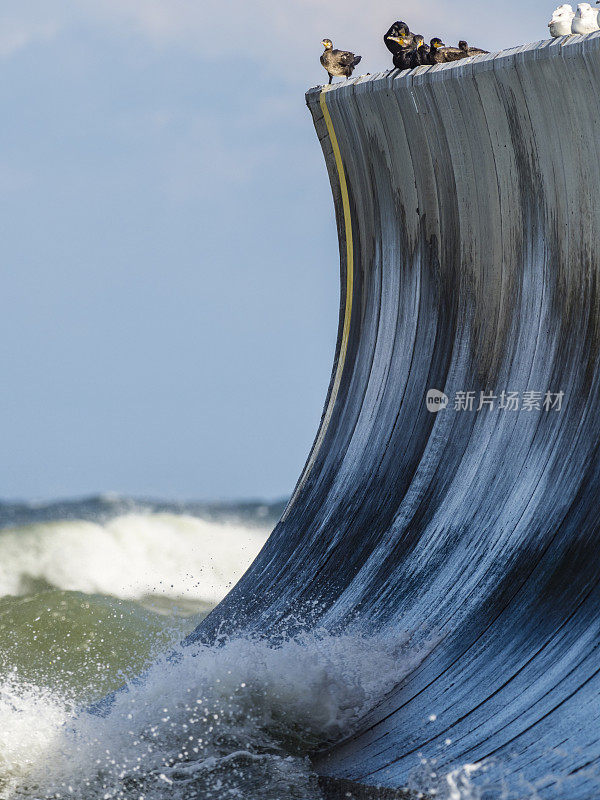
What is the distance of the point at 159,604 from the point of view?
1317 cm

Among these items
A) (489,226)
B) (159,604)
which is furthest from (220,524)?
(489,226)

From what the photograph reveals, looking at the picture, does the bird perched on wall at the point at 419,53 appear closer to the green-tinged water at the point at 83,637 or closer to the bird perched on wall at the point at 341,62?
the bird perched on wall at the point at 341,62

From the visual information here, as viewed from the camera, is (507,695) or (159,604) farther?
(159,604)

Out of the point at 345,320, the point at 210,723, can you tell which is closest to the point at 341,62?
the point at 345,320

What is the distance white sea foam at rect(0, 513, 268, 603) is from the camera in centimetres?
1397

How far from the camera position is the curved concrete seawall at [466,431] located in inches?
166

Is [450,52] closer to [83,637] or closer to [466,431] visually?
[466,431]

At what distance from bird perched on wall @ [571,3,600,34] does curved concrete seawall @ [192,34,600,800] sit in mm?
174

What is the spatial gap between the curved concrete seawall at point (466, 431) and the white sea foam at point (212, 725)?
18 cm

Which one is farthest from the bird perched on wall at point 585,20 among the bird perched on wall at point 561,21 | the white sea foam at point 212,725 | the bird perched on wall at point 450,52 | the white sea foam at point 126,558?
the white sea foam at point 126,558

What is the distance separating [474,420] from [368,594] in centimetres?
125

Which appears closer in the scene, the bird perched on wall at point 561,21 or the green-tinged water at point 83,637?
the bird perched on wall at point 561,21

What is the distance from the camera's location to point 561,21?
5.24 metres

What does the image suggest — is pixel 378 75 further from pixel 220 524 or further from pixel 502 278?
pixel 220 524
